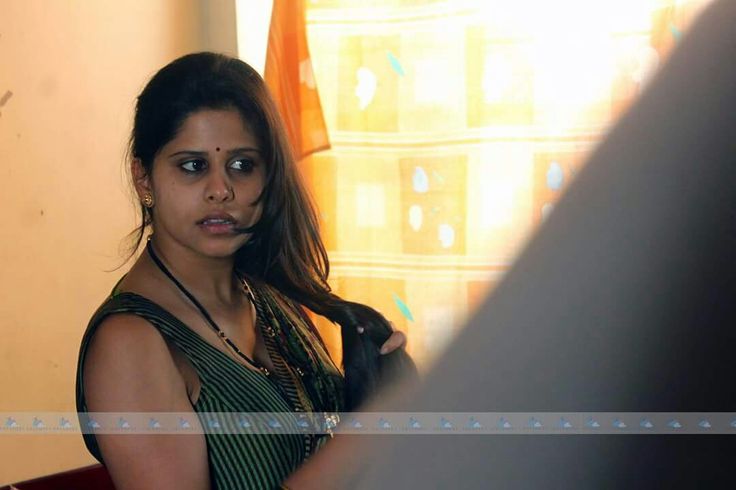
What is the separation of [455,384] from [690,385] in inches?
2.0

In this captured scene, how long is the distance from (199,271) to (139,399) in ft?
0.61

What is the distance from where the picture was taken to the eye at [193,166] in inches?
30.9

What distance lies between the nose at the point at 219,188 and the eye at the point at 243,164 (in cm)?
2

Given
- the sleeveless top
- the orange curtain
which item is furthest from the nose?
the orange curtain

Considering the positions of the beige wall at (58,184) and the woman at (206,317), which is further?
the beige wall at (58,184)

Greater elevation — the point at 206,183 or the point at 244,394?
the point at 206,183

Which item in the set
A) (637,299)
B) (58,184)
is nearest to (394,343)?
(637,299)

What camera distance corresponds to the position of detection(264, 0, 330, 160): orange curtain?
1509 millimetres

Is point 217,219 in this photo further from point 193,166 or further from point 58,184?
point 58,184

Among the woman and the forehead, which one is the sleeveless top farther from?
the forehead

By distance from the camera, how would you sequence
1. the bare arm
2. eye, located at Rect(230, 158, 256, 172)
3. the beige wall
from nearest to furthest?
1. the bare arm
2. eye, located at Rect(230, 158, 256, 172)
3. the beige wall

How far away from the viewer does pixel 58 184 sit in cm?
135

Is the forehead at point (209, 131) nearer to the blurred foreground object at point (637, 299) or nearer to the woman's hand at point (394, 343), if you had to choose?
the woman's hand at point (394, 343)

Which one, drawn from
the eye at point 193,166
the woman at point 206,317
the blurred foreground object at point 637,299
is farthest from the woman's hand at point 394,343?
the blurred foreground object at point 637,299
